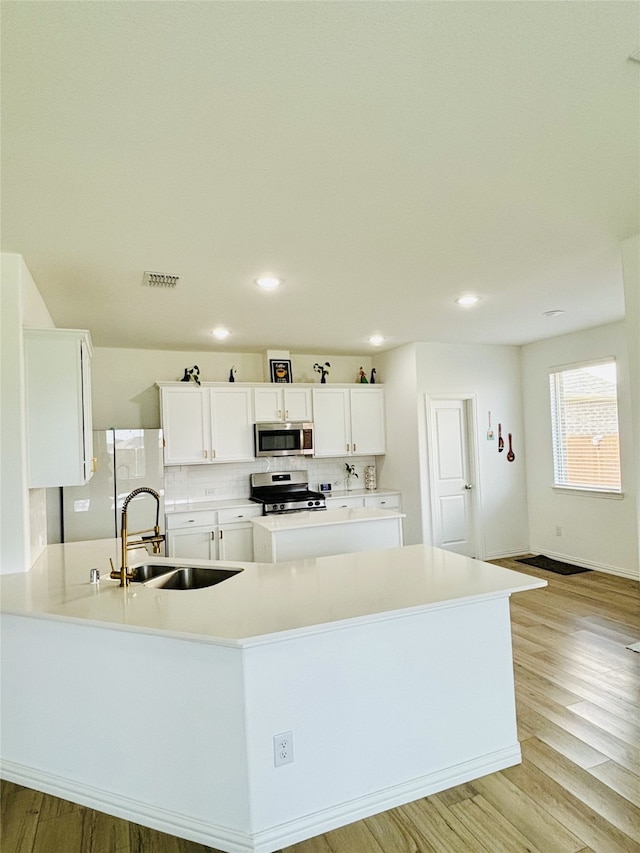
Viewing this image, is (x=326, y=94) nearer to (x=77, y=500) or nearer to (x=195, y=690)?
(x=195, y=690)

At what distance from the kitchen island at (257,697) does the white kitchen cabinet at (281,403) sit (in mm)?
3363

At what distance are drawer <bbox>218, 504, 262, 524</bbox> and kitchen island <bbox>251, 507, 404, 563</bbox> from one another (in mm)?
997

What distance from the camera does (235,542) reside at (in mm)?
5145

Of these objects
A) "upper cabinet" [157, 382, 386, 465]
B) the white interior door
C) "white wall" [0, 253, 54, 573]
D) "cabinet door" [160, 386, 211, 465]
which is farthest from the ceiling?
the white interior door

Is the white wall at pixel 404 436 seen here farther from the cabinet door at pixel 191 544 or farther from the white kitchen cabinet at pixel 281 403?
the cabinet door at pixel 191 544

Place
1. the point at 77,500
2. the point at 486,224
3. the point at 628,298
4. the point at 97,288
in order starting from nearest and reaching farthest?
the point at 486,224 → the point at 628,298 → the point at 97,288 → the point at 77,500

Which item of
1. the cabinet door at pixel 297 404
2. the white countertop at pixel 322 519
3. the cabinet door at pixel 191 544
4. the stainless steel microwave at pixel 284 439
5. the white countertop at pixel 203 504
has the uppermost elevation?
the cabinet door at pixel 297 404

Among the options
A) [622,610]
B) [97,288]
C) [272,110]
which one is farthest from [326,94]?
[622,610]

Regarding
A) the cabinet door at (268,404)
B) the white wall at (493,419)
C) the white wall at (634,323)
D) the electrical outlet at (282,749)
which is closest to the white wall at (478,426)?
the white wall at (493,419)

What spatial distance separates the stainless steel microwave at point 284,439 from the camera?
555 cm

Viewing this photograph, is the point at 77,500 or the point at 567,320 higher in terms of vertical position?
the point at 567,320

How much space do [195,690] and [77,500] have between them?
3099mm

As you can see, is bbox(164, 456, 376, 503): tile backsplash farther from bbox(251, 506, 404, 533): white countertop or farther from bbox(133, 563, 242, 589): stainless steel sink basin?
bbox(133, 563, 242, 589): stainless steel sink basin

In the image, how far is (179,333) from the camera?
473 centimetres
